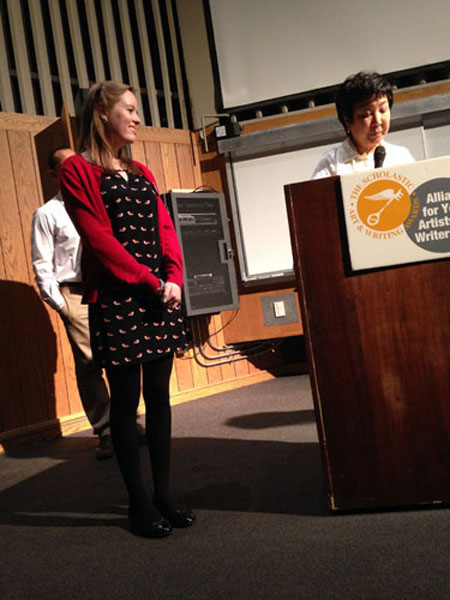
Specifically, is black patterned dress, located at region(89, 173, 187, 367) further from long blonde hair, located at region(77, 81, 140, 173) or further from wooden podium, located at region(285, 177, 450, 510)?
wooden podium, located at region(285, 177, 450, 510)

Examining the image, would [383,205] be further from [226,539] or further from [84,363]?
[84,363]

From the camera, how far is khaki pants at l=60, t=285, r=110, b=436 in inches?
112

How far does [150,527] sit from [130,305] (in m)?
0.62

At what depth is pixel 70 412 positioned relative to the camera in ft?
11.4

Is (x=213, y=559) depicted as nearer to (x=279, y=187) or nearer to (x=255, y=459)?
(x=255, y=459)

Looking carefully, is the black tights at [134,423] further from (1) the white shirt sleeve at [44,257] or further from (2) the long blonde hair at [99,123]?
(1) the white shirt sleeve at [44,257]

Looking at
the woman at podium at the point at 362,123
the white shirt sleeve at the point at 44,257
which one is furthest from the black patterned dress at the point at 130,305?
the white shirt sleeve at the point at 44,257

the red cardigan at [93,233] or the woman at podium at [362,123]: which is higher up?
the woman at podium at [362,123]

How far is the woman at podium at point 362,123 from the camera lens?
191cm

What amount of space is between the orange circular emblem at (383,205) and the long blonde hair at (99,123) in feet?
2.31

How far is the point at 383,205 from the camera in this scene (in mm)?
1531

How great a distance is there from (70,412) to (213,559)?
2190 millimetres

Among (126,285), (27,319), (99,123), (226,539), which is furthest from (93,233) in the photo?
(27,319)

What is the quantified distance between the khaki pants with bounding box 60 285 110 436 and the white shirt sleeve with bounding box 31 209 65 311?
6cm
